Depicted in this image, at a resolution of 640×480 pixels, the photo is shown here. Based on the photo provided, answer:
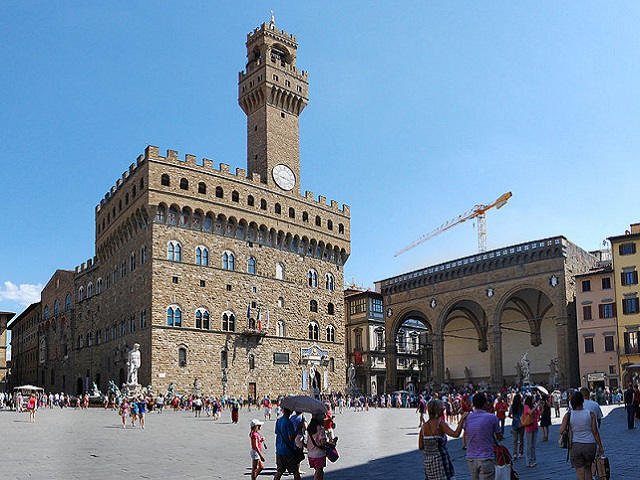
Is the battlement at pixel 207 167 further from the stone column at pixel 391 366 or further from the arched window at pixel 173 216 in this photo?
the stone column at pixel 391 366

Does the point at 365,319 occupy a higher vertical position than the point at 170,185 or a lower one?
lower

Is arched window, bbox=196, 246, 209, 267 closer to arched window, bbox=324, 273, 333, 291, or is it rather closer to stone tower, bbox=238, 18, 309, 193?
stone tower, bbox=238, 18, 309, 193

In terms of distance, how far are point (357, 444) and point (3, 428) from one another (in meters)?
15.4

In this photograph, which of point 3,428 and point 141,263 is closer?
point 3,428

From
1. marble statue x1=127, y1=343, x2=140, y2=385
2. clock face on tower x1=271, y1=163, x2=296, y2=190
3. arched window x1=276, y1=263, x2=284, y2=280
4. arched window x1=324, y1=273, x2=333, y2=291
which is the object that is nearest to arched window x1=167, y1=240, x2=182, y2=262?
marble statue x1=127, y1=343, x2=140, y2=385

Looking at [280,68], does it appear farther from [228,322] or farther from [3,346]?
[3,346]

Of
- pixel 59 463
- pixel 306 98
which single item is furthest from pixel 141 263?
pixel 59 463

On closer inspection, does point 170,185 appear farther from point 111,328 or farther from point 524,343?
point 524,343

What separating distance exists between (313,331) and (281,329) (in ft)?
11.7

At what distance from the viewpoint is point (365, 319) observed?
67.8 metres

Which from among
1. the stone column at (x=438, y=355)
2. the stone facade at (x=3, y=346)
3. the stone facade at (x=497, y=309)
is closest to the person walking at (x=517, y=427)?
the stone facade at (x=497, y=309)

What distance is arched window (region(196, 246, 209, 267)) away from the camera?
47562 millimetres

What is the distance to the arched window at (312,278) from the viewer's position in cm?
5494

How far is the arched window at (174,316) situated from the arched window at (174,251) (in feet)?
10.8
